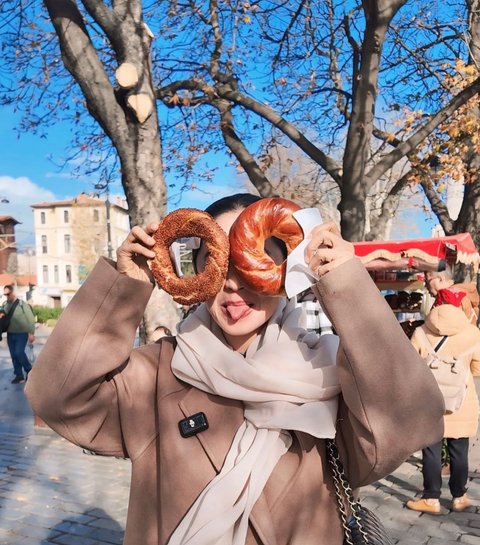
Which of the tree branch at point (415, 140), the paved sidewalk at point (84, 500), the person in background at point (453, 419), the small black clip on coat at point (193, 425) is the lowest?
the paved sidewalk at point (84, 500)

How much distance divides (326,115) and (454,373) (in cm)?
649

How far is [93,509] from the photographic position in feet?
16.4

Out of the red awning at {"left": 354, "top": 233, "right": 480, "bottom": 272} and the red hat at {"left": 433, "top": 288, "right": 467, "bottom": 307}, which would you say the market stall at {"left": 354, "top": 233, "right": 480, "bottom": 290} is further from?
the red hat at {"left": 433, "top": 288, "right": 467, "bottom": 307}

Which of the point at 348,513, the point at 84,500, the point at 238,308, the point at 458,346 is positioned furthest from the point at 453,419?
the point at 238,308

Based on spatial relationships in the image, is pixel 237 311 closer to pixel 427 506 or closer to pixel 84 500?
pixel 427 506

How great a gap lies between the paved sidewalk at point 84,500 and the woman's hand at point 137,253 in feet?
11.4

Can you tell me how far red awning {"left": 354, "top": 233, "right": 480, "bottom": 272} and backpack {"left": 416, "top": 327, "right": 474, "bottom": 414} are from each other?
270cm

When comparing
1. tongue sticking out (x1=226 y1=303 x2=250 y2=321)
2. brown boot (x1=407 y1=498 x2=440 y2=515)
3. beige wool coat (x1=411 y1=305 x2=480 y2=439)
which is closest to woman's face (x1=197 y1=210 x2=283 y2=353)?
tongue sticking out (x1=226 y1=303 x2=250 y2=321)

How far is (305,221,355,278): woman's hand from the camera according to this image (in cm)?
139

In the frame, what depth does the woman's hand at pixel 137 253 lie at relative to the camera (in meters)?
1.58

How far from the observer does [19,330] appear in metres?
11.2

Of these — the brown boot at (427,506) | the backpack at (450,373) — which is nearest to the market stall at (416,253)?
the backpack at (450,373)

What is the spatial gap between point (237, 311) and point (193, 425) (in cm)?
35

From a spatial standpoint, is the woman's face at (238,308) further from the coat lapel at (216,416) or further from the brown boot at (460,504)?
the brown boot at (460,504)
